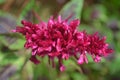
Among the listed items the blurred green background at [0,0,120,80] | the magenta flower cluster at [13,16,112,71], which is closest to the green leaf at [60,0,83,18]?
the blurred green background at [0,0,120,80]

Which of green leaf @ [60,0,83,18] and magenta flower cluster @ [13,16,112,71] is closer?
magenta flower cluster @ [13,16,112,71]

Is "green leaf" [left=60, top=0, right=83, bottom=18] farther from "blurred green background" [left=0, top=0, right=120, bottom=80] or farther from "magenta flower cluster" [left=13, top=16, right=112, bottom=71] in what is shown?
"magenta flower cluster" [left=13, top=16, right=112, bottom=71]

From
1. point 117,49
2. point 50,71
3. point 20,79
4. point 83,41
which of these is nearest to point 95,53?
point 83,41

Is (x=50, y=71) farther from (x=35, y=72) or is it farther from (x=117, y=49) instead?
(x=117, y=49)

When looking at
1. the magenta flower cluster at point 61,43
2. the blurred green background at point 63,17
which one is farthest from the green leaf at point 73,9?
the magenta flower cluster at point 61,43

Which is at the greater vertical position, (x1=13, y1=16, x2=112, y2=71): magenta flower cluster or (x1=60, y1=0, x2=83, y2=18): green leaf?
(x1=60, y1=0, x2=83, y2=18): green leaf

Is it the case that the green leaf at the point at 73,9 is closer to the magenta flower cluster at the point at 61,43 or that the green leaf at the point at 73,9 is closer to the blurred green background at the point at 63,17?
the blurred green background at the point at 63,17

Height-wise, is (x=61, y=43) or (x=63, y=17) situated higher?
(x=63, y=17)

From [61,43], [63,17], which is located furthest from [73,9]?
[61,43]

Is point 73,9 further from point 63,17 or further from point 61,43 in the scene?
point 61,43

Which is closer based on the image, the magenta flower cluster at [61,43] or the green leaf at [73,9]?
the magenta flower cluster at [61,43]
